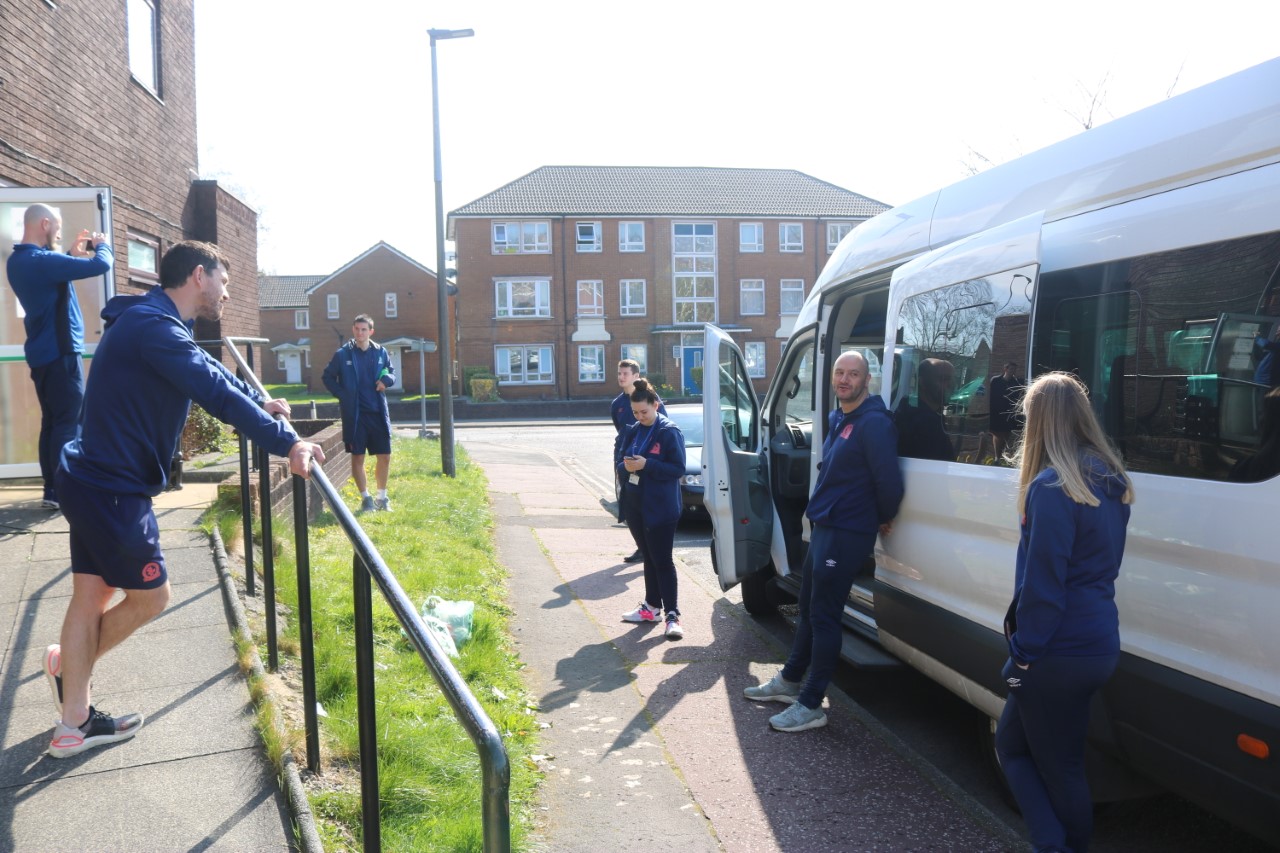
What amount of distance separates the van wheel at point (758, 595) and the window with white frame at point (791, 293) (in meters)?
45.6

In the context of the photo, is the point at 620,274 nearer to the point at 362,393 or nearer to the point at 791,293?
the point at 791,293

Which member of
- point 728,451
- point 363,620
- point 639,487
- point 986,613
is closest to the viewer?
point 363,620

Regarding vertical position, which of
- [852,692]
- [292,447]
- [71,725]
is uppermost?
[292,447]

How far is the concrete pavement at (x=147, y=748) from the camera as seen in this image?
2918 mm

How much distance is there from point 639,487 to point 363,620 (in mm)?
4427

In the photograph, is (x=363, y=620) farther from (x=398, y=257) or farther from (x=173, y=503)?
(x=398, y=257)

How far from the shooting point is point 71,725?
3342mm

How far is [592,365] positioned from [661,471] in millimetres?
44166

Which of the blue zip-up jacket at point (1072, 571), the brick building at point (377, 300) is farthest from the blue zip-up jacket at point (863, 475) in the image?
the brick building at point (377, 300)

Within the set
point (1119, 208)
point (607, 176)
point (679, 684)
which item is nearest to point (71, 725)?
point (679, 684)

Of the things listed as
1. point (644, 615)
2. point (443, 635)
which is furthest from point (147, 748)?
point (644, 615)

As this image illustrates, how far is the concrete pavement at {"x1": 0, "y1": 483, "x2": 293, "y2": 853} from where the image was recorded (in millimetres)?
2918

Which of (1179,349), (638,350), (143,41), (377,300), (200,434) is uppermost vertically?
(143,41)

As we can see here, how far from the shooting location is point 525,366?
166ft
